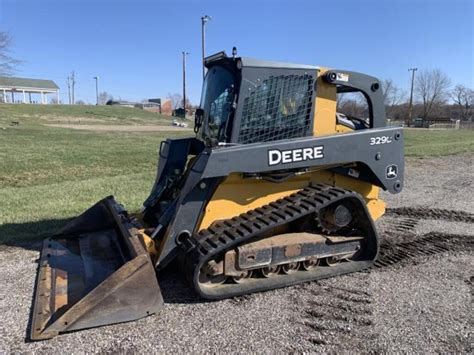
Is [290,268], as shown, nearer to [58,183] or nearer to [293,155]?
[293,155]

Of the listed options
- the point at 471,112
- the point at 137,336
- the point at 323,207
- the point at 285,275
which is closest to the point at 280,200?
the point at 323,207

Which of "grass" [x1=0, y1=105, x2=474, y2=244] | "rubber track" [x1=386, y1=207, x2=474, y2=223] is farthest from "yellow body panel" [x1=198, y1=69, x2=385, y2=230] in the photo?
"grass" [x1=0, y1=105, x2=474, y2=244]

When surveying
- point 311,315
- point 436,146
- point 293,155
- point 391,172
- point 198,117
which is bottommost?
point 311,315

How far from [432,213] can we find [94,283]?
18.3 ft

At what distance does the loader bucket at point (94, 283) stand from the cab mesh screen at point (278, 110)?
5.09 feet

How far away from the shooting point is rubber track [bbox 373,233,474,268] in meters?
5.09

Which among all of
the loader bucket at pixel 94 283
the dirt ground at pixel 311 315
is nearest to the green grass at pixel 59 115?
the loader bucket at pixel 94 283

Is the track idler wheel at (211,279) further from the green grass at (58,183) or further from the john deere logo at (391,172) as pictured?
the green grass at (58,183)

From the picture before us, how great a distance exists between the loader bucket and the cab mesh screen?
5.09 ft

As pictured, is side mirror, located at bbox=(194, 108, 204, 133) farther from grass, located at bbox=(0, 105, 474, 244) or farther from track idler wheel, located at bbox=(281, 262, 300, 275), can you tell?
grass, located at bbox=(0, 105, 474, 244)

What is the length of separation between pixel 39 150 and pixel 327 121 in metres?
13.9

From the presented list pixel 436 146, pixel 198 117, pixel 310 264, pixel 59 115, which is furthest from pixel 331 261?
pixel 59 115

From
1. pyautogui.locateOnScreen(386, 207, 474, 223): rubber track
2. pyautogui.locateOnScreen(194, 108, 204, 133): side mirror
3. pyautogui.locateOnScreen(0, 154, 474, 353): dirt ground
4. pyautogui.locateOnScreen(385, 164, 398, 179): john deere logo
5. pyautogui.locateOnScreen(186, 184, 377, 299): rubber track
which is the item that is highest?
pyautogui.locateOnScreen(194, 108, 204, 133): side mirror

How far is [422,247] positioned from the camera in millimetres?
5512
